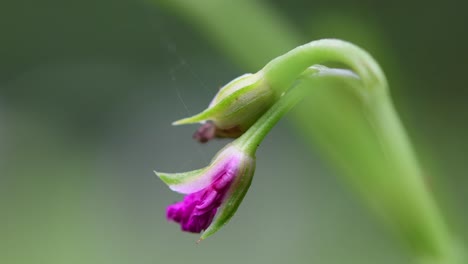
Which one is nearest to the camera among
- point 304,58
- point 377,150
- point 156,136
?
point 304,58

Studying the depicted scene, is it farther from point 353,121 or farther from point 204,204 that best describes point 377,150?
point 204,204

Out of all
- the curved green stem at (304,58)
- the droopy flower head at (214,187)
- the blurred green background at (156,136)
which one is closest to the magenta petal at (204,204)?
the droopy flower head at (214,187)

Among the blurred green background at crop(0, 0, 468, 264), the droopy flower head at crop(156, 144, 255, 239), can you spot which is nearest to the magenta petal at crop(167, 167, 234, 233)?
the droopy flower head at crop(156, 144, 255, 239)

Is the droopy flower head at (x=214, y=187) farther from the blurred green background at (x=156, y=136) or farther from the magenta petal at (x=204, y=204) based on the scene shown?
the blurred green background at (x=156, y=136)

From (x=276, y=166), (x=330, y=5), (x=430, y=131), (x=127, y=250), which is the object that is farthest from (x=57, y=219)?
(x=330, y=5)

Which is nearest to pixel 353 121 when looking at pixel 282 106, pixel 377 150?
pixel 377 150

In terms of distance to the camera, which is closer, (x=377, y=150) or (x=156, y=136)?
(x=377, y=150)
